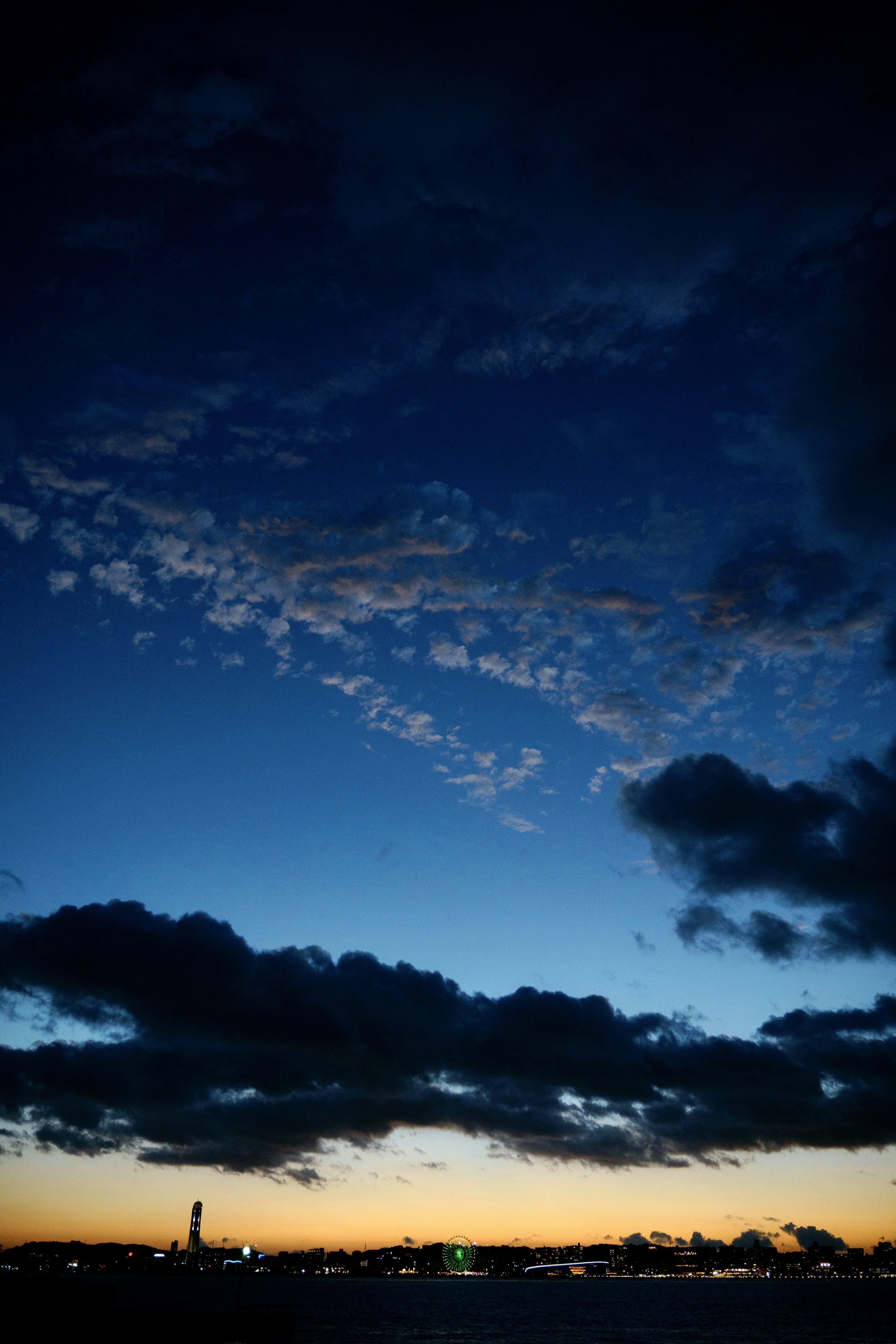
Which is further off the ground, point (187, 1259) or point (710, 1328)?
point (187, 1259)

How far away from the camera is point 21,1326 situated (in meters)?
93.0

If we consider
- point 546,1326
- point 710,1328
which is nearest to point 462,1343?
point 546,1326

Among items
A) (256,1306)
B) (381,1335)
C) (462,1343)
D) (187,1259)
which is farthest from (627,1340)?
(187,1259)

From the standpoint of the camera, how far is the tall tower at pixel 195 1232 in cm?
15138

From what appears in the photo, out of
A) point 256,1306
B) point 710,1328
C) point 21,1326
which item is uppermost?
point 21,1326

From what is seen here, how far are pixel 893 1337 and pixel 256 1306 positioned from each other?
105540 mm

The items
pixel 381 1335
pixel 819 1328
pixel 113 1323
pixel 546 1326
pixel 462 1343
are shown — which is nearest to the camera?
pixel 113 1323

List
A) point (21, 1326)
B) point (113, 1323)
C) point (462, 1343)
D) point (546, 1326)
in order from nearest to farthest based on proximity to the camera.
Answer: point (21, 1326) < point (113, 1323) < point (462, 1343) < point (546, 1326)

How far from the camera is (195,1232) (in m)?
155

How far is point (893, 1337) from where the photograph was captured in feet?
463

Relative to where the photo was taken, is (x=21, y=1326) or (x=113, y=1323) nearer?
(x=21, y=1326)

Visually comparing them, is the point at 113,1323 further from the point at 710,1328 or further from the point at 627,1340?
the point at 710,1328

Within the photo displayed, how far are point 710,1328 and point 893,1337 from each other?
4041 centimetres

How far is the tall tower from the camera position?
151 metres
